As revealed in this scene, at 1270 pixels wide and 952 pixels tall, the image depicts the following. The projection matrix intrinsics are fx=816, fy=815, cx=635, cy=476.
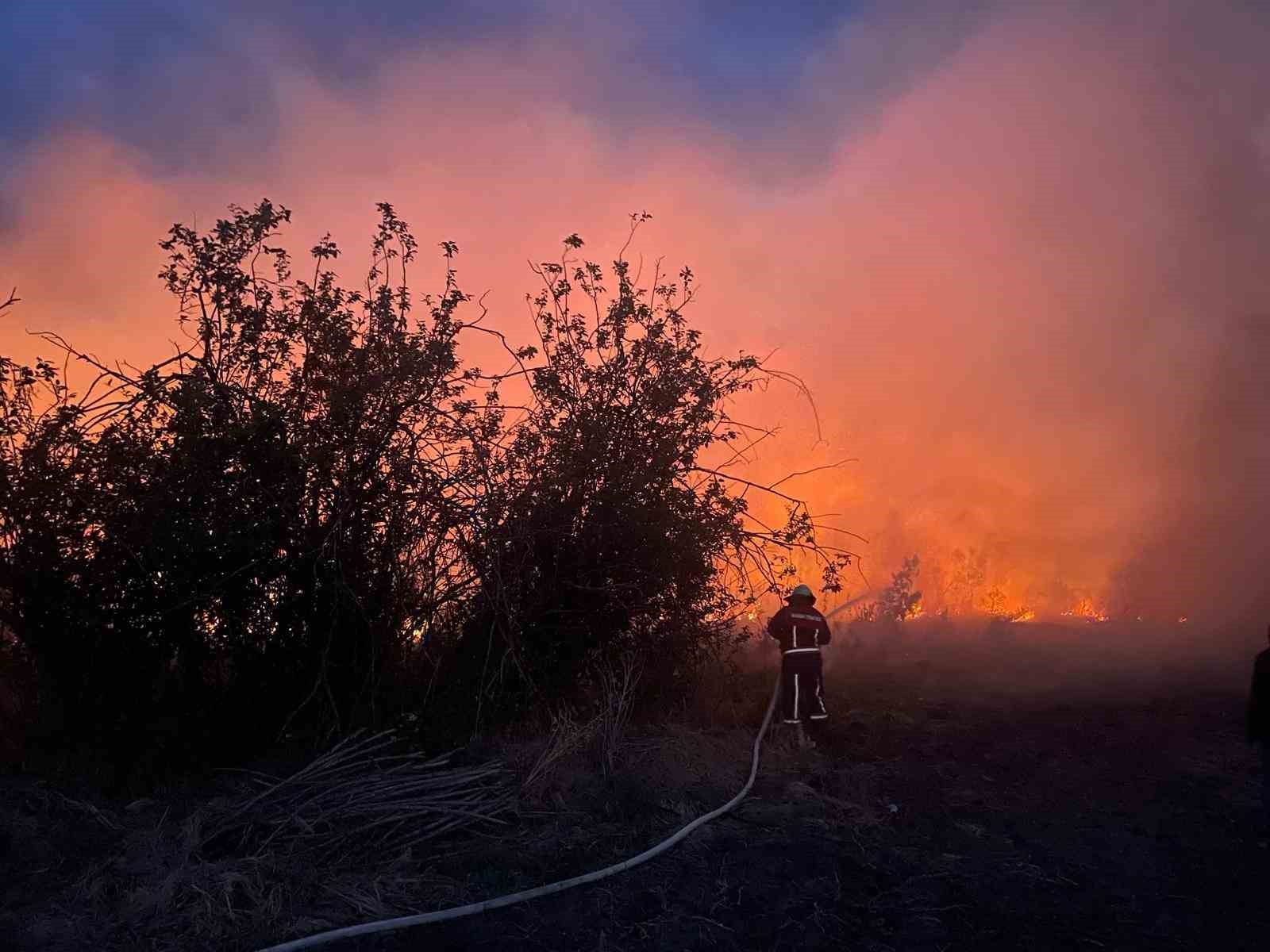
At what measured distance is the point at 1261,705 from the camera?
763 cm

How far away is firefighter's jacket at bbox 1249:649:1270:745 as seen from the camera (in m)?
7.59

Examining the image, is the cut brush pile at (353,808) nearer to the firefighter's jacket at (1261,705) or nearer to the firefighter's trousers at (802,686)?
the firefighter's trousers at (802,686)

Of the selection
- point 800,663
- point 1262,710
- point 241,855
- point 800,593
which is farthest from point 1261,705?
point 241,855

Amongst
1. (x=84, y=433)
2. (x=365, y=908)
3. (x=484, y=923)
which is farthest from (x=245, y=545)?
(x=484, y=923)

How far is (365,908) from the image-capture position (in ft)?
15.3

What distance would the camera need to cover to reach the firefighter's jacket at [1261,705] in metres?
7.59

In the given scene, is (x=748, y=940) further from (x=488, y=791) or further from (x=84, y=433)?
(x=84, y=433)

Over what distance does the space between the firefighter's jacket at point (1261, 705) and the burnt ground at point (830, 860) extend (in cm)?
55

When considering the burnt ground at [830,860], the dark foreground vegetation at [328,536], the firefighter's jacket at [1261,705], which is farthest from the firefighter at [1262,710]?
the dark foreground vegetation at [328,536]

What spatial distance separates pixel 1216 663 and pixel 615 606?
49.8 feet

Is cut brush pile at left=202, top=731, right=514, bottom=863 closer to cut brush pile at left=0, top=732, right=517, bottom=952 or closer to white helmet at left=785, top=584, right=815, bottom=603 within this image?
cut brush pile at left=0, top=732, right=517, bottom=952

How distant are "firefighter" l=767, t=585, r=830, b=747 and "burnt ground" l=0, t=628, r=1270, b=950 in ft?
1.47

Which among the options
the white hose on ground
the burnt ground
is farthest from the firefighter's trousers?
the white hose on ground

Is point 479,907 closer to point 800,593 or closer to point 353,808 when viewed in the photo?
point 353,808
